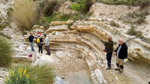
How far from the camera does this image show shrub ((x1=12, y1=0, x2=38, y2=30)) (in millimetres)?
11102

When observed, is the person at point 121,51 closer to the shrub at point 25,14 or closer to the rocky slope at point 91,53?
the rocky slope at point 91,53

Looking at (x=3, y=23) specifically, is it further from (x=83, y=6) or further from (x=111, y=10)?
(x=111, y=10)

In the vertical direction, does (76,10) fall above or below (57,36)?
above

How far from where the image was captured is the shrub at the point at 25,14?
11102 mm

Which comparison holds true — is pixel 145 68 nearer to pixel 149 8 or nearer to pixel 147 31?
pixel 147 31

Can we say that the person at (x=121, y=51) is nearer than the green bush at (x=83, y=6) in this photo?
Yes

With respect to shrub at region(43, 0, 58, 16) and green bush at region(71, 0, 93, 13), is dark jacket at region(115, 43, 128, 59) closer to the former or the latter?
green bush at region(71, 0, 93, 13)

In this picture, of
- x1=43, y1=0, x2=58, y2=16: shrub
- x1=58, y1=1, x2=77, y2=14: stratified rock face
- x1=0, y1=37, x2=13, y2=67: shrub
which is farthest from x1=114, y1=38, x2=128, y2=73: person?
x1=43, y1=0, x2=58, y2=16: shrub

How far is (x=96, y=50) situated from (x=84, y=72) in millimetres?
1243

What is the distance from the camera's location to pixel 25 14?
11.3 meters

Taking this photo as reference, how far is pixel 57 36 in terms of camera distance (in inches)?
329

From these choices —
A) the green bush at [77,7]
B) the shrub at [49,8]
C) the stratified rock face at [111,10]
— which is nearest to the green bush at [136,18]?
the stratified rock face at [111,10]

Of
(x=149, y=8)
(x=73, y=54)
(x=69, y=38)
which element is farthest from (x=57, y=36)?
(x=149, y=8)

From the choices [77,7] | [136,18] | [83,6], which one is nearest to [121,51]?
[136,18]
